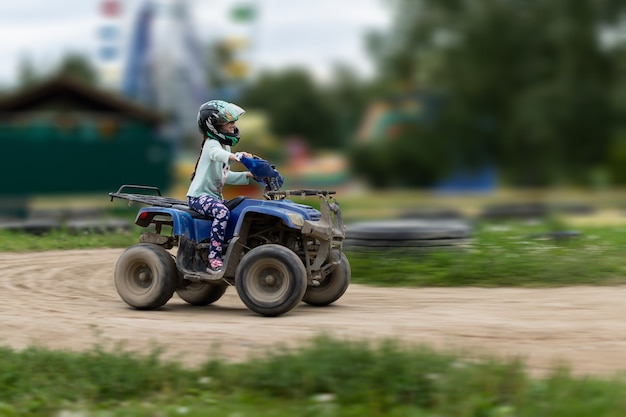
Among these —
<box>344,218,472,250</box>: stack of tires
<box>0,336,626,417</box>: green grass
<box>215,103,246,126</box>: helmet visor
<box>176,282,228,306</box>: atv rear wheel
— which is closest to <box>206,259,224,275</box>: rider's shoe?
<box>176,282,228,306</box>: atv rear wheel

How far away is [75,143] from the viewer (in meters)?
36.5

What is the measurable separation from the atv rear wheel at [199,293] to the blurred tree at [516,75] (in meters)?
34.8

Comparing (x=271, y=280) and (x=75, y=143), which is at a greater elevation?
(x=75, y=143)

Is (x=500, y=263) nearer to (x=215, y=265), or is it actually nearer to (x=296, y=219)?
(x=296, y=219)

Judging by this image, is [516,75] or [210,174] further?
[516,75]

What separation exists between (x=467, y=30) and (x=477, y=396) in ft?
140

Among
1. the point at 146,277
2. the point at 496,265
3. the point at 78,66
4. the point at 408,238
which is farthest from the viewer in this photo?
the point at 78,66

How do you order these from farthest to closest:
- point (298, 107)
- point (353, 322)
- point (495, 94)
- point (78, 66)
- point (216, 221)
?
point (78, 66) < point (298, 107) < point (495, 94) < point (216, 221) < point (353, 322)

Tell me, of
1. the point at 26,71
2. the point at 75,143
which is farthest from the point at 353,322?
the point at 26,71

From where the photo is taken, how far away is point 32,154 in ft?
117

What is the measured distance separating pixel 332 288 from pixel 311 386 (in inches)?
145

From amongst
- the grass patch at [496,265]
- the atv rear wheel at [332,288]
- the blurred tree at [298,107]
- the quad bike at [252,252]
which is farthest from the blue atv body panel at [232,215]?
the blurred tree at [298,107]

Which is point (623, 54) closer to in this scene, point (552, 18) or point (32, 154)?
point (552, 18)

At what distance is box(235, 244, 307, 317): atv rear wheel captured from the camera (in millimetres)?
8969
